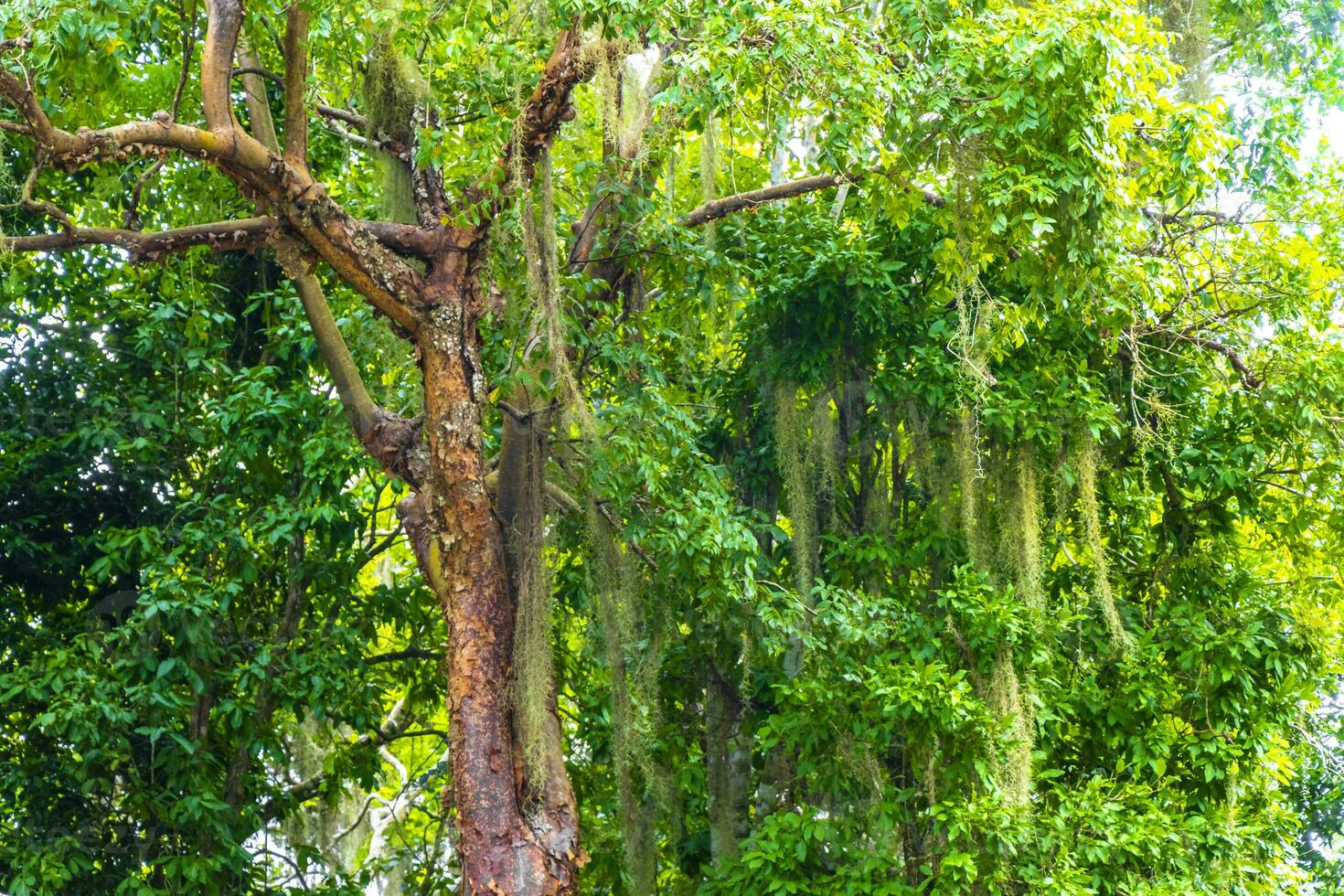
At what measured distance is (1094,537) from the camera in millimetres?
6355

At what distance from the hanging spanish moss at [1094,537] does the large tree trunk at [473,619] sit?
7.95 feet

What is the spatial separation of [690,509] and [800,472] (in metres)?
1.03

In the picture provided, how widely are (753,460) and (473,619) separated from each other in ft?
7.07

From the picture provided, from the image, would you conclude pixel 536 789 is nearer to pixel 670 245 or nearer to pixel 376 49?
pixel 670 245

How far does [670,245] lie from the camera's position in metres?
6.06

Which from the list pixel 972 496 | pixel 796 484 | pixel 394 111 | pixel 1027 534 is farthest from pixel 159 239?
pixel 1027 534

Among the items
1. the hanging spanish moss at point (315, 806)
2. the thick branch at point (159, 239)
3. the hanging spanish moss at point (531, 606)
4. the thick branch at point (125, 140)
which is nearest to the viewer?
the thick branch at point (125, 140)

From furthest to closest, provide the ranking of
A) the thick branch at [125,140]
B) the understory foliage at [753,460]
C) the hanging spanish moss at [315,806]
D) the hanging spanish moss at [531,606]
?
the hanging spanish moss at [315,806]
the understory foliage at [753,460]
the hanging spanish moss at [531,606]
the thick branch at [125,140]

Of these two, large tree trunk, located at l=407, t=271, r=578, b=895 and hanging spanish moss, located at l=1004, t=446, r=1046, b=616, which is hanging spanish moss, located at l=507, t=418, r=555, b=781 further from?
hanging spanish moss, located at l=1004, t=446, r=1046, b=616

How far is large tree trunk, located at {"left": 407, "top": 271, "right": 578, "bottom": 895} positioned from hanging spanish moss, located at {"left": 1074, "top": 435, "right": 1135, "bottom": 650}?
2422mm

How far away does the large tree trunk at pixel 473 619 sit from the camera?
17.2 feet

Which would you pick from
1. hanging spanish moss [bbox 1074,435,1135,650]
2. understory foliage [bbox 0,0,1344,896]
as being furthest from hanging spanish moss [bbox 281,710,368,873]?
hanging spanish moss [bbox 1074,435,1135,650]

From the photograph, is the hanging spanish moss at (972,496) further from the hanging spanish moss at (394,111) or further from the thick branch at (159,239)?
the thick branch at (159,239)

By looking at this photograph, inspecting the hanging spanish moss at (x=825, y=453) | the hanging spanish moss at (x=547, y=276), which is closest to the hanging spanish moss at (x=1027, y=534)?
the hanging spanish moss at (x=825, y=453)
